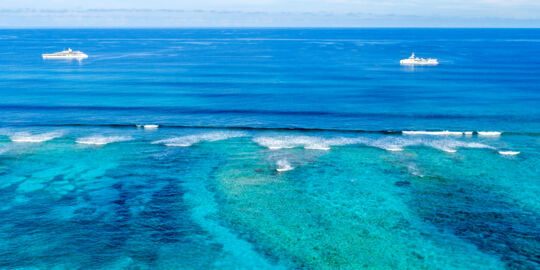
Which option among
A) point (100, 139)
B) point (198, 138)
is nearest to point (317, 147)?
point (198, 138)

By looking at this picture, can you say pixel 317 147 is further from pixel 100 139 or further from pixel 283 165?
pixel 100 139

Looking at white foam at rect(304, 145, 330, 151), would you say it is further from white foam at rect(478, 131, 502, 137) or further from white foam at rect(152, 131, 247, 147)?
white foam at rect(478, 131, 502, 137)

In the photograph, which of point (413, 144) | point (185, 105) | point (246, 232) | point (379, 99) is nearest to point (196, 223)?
point (246, 232)

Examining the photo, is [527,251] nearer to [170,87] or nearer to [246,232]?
[246,232]

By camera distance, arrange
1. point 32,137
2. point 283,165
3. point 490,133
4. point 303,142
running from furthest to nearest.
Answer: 1. point 490,133
2. point 32,137
3. point 303,142
4. point 283,165

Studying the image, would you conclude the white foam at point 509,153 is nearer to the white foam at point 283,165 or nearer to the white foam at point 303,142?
the white foam at point 303,142

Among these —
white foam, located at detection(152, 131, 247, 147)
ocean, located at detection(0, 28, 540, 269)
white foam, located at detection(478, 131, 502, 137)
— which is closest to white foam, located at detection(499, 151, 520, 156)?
ocean, located at detection(0, 28, 540, 269)
